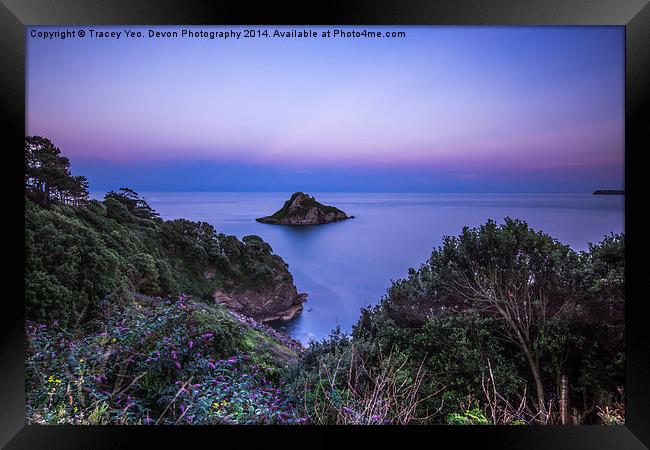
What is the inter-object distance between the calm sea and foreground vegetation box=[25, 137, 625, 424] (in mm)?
108

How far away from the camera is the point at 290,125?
3.69 meters

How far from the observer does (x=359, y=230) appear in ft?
12.4

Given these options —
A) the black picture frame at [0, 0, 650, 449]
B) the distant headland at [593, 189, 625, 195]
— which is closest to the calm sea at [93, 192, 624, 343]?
the distant headland at [593, 189, 625, 195]

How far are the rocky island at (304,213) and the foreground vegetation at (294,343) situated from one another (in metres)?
0.46

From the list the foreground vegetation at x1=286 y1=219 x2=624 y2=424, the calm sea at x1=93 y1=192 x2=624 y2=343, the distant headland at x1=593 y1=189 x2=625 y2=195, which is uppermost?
the distant headland at x1=593 y1=189 x2=625 y2=195

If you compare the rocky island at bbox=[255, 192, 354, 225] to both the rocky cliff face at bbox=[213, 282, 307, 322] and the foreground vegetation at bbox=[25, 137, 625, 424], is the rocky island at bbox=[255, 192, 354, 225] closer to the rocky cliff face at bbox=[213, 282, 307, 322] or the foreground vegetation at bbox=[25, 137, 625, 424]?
the foreground vegetation at bbox=[25, 137, 625, 424]

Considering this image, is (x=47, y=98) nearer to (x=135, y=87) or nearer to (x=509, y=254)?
(x=135, y=87)

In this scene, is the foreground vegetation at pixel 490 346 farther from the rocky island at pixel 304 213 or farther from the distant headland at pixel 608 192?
the rocky island at pixel 304 213

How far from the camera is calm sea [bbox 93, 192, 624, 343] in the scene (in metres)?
3.54

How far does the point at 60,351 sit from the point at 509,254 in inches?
145

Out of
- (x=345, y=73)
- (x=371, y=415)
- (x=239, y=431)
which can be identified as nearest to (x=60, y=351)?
(x=239, y=431)

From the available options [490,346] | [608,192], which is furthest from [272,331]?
[608,192]

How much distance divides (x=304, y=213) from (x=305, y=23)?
1530 millimetres

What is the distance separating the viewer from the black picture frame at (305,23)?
2.95m
